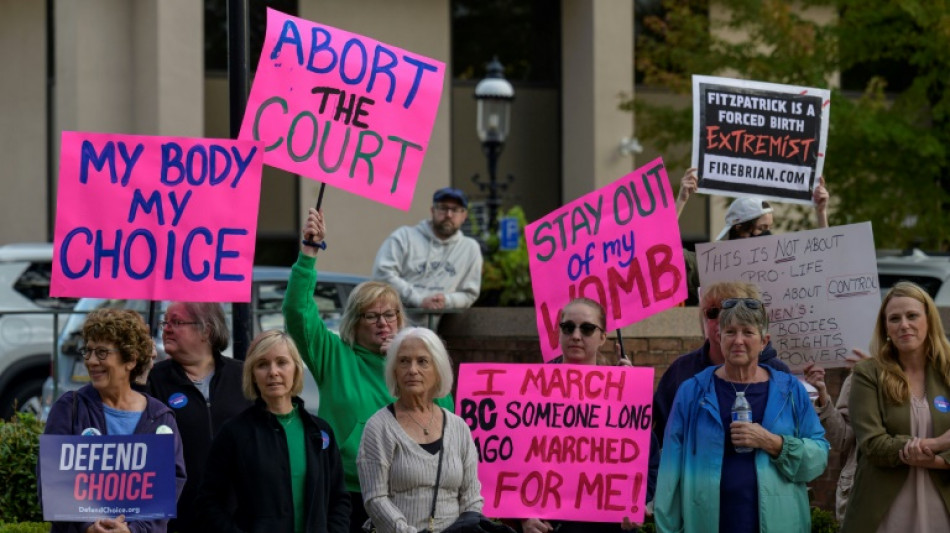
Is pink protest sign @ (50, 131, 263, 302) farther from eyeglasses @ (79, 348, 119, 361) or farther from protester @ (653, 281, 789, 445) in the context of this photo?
protester @ (653, 281, 789, 445)

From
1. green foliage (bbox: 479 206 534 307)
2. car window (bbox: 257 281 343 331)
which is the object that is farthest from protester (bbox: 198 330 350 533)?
car window (bbox: 257 281 343 331)

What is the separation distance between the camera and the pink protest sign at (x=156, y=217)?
6605mm

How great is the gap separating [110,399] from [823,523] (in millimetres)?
4043

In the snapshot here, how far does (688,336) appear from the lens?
959 cm

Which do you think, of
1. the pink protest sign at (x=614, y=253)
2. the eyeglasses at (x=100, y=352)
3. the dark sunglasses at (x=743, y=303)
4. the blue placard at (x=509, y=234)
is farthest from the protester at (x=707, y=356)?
the blue placard at (x=509, y=234)

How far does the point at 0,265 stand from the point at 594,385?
8525 mm

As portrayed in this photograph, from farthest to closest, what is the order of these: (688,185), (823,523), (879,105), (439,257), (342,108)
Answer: (879,105) → (439,257) → (823,523) → (688,185) → (342,108)

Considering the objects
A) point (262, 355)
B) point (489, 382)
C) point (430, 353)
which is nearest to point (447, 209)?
point (489, 382)

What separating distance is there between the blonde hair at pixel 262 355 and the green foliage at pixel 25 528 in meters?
2.26

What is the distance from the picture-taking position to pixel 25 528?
24.4 ft

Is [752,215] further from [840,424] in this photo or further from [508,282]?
[508,282]

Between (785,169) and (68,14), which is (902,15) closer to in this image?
(785,169)

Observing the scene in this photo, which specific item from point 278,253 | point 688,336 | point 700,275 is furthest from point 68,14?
point 700,275

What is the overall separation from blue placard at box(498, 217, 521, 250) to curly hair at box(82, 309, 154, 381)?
20.9 feet
